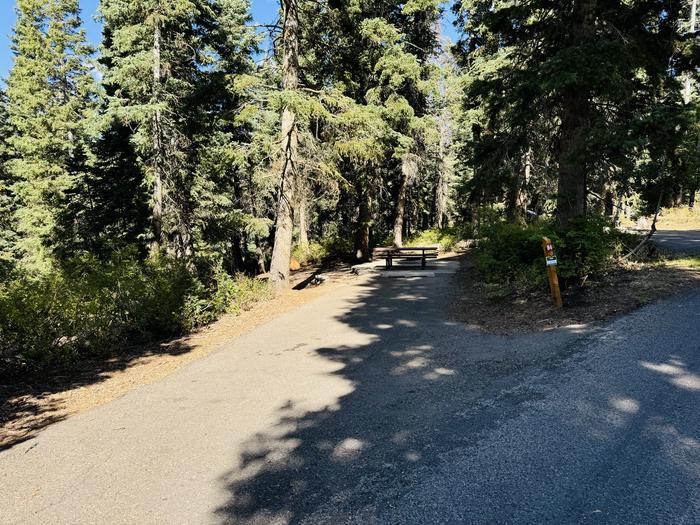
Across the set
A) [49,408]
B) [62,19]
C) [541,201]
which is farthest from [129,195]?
[541,201]

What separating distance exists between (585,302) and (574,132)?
439 centimetres

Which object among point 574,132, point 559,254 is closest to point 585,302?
point 559,254

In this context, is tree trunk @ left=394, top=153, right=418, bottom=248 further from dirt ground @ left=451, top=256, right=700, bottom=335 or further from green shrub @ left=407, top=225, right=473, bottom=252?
dirt ground @ left=451, top=256, right=700, bottom=335

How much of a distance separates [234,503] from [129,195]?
2031 cm

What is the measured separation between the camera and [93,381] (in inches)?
258

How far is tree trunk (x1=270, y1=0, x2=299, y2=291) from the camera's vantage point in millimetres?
13164

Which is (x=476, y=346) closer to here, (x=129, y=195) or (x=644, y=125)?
(x=644, y=125)

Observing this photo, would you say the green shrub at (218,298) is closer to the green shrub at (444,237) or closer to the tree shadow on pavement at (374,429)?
the tree shadow on pavement at (374,429)

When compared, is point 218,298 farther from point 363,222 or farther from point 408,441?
point 363,222

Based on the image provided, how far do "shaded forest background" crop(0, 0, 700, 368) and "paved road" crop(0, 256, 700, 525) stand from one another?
10.0 ft

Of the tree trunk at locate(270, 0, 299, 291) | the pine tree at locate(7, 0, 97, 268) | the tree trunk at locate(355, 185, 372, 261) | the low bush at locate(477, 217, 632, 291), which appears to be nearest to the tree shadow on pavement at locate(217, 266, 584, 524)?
the low bush at locate(477, 217, 632, 291)

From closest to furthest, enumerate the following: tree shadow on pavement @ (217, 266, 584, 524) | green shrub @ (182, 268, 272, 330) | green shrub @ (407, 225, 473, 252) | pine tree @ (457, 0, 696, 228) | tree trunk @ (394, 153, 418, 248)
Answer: tree shadow on pavement @ (217, 266, 584, 524) → pine tree @ (457, 0, 696, 228) → green shrub @ (182, 268, 272, 330) → tree trunk @ (394, 153, 418, 248) → green shrub @ (407, 225, 473, 252)

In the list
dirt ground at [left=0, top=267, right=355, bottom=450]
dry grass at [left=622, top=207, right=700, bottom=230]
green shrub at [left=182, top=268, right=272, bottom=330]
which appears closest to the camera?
dirt ground at [left=0, top=267, right=355, bottom=450]

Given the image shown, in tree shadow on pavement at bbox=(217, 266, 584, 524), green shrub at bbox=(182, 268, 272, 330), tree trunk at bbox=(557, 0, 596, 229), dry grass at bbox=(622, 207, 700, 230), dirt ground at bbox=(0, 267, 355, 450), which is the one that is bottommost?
dirt ground at bbox=(0, 267, 355, 450)
